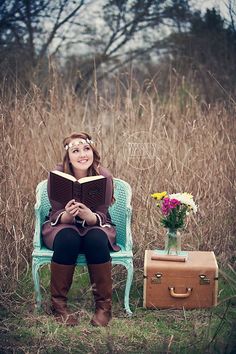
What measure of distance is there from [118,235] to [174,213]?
497 millimetres

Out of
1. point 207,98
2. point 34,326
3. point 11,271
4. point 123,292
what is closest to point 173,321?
point 123,292

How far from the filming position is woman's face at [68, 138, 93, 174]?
424 centimetres

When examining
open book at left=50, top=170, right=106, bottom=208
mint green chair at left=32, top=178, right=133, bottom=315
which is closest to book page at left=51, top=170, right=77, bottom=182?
open book at left=50, top=170, right=106, bottom=208

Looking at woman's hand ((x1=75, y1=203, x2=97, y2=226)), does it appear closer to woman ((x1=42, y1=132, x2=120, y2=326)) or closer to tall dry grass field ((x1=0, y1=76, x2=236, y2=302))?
woman ((x1=42, y1=132, x2=120, y2=326))

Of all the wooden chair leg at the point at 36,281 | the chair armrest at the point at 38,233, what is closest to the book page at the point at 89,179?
the chair armrest at the point at 38,233

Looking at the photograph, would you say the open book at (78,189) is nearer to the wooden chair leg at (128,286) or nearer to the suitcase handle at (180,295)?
the wooden chair leg at (128,286)

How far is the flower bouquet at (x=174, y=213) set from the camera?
423 cm

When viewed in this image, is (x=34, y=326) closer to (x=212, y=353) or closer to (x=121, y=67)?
(x=212, y=353)

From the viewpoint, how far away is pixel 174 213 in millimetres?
4246

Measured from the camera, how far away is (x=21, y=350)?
11.3 ft

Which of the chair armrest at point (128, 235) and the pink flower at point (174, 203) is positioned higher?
the pink flower at point (174, 203)

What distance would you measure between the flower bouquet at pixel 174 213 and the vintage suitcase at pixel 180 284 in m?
0.11

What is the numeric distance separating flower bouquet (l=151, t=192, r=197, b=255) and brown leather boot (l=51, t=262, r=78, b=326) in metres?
0.66

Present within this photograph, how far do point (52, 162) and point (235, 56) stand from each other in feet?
13.0
